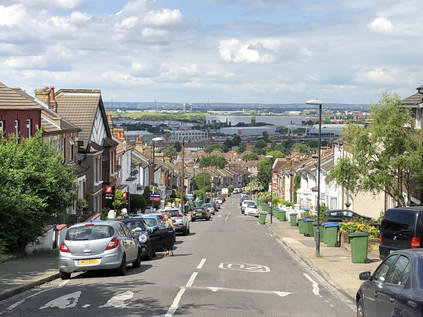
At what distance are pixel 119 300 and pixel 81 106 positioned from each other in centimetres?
3608

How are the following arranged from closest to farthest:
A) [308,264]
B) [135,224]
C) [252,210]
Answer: [135,224], [308,264], [252,210]

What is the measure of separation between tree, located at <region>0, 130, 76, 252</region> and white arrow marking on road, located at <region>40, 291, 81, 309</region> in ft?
28.1

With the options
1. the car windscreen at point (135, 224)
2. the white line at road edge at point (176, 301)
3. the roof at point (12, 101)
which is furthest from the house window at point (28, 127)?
the white line at road edge at point (176, 301)

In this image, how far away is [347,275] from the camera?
2062 cm

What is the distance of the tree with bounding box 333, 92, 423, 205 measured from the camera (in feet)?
95.3

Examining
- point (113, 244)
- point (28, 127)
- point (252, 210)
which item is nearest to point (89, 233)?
point (113, 244)

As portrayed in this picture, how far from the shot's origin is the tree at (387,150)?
95.3 ft

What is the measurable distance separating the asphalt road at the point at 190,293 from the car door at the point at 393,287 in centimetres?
368

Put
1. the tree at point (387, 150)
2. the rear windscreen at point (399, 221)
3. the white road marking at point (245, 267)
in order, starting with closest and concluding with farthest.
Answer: the rear windscreen at point (399, 221)
the white road marking at point (245, 267)
the tree at point (387, 150)

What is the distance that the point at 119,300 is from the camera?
13992mm

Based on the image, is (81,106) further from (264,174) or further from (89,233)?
(264,174)

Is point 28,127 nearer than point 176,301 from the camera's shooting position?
No

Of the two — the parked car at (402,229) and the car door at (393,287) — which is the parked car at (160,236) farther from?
the car door at (393,287)

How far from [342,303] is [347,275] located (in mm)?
5642
